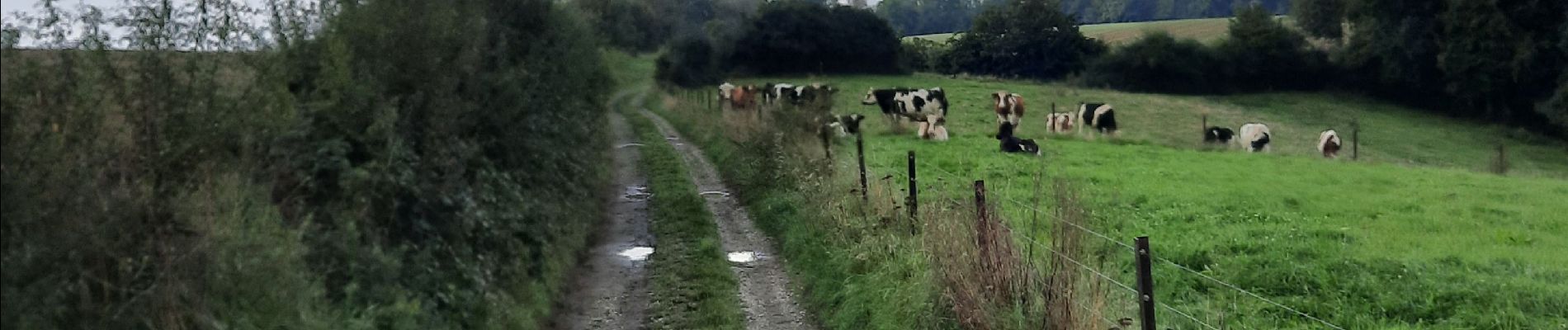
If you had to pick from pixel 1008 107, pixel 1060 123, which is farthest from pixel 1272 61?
pixel 1060 123

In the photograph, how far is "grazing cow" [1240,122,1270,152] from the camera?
Result: 28.2 metres

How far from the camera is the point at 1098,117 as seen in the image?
30.9m

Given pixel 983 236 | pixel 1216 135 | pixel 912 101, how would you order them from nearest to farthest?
pixel 983 236 < pixel 1216 135 < pixel 912 101

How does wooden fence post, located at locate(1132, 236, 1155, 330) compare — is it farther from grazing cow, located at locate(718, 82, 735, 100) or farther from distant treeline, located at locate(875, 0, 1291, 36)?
distant treeline, located at locate(875, 0, 1291, 36)

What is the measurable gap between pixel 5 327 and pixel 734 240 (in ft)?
30.6

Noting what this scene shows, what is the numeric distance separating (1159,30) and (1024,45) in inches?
352

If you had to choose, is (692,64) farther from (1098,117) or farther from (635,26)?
(1098,117)

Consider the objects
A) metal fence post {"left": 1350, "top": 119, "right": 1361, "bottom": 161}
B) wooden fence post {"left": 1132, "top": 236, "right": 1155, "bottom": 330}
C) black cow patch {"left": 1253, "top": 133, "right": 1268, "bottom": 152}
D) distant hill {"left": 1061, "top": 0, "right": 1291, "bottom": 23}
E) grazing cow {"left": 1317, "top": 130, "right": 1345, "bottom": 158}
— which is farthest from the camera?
distant hill {"left": 1061, "top": 0, "right": 1291, "bottom": 23}

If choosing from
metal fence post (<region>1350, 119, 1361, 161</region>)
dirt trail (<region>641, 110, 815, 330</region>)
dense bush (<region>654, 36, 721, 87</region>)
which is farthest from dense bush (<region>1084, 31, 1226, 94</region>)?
dirt trail (<region>641, 110, 815, 330</region>)

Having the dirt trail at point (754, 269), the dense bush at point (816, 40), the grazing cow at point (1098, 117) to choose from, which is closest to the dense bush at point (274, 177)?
the dirt trail at point (754, 269)

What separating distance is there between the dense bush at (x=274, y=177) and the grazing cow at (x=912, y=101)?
72.4 feet

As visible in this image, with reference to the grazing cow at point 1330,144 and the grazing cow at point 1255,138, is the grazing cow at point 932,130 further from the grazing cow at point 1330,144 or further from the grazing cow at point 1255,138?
the grazing cow at point 1330,144

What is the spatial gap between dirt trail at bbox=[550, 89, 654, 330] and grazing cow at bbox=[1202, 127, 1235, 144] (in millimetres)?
15295

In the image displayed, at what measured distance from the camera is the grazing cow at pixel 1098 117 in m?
30.4
